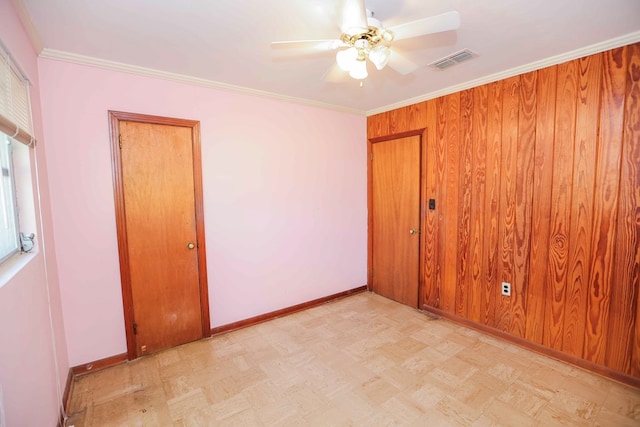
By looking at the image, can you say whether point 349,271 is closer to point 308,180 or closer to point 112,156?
point 308,180

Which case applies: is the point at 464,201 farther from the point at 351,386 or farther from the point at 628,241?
the point at 351,386

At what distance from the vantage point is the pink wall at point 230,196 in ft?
7.03

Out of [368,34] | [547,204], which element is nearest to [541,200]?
[547,204]

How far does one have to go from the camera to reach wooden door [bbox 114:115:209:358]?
235 cm

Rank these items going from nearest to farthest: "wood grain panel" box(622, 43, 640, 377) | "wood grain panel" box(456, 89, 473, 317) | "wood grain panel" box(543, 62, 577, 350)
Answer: "wood grain panel" box(622, 43, 640, 377) → "wood grain panel" box(543, 62, 577, 350) → "wood grain panel" box(456, 89, 473, 317)

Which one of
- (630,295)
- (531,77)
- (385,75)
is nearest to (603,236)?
(630,295)

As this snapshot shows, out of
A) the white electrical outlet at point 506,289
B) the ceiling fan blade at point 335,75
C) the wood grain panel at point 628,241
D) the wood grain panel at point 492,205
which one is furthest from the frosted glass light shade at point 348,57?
the white electrical outlet at point 506,289

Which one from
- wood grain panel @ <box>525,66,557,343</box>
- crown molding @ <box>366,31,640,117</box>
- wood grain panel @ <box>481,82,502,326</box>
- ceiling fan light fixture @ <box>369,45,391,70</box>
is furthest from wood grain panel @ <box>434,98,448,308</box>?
ceiling fan light fixture @ <box>369,45,391,70</box>

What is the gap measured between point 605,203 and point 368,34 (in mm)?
2108

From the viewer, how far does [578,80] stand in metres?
2.17

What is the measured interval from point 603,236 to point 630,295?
43 centimetres

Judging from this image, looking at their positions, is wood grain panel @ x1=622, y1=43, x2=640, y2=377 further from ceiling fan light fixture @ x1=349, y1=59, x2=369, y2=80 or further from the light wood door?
ceiling fan light fixture @ x1=349, y1=59, x2=369, y2=80

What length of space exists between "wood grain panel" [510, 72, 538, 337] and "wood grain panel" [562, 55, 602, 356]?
0.28m

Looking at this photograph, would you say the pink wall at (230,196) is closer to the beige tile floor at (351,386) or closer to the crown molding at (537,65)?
the beige tile floor at (351,386)
